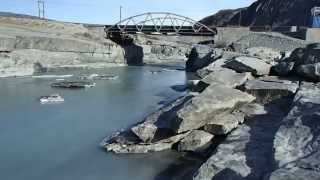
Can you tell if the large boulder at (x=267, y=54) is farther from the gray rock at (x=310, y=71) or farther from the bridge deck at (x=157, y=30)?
the bridge deck at (x=157, y=30)

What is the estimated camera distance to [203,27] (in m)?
72.2

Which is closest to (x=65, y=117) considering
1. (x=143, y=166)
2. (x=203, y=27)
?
(x=143, y=166)

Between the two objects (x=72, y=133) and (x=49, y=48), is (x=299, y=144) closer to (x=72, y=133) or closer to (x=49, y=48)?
(x=72, y=133)

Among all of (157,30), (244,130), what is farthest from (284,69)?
(157,30)

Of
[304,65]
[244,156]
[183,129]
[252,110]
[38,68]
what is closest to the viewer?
[244,156]

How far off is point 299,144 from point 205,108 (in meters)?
5.07

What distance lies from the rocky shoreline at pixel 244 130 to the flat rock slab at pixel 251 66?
2.21 metres

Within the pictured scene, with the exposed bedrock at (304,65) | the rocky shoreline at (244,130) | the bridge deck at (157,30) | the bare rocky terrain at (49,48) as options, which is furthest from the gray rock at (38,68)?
the rocky shoreline at (244,130)

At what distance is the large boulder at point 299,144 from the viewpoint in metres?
8.41

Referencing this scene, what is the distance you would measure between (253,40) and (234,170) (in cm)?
5197

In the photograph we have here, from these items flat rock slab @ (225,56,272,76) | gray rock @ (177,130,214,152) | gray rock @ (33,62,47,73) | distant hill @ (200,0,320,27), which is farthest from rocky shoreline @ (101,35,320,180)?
distant hill @ (200,0,320,27)

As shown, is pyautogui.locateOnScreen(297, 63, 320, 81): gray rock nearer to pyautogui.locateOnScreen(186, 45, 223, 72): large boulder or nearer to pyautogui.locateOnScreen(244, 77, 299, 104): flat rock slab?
pyautogui.locateOnScreen(244, 77, 299, 104): flat rock slab

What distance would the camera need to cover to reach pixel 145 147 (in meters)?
14.9

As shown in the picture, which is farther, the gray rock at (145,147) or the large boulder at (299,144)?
the gray rock at (145,147)
